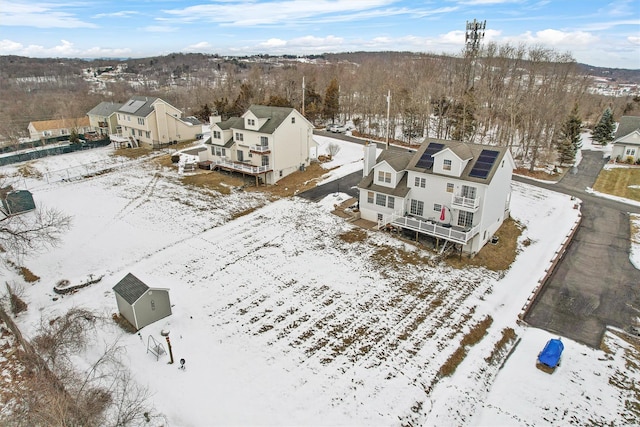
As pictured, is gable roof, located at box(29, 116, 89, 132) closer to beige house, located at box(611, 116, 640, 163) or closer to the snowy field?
the snowy field

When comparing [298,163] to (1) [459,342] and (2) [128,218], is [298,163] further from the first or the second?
(1) [459,342]

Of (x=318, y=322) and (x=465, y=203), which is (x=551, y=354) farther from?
(x=465, y=203)

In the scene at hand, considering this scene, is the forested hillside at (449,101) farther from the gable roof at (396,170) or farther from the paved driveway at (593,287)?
the gable roof at (396,170)

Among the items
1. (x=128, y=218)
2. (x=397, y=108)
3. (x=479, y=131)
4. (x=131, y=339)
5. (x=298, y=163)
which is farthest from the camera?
(x=397, y=108)

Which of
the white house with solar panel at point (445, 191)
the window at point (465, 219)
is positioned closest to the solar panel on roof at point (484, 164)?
the white house with solar panel at point (445, 191)

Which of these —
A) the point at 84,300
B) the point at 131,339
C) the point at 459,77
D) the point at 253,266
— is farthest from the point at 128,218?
the point at 459,77

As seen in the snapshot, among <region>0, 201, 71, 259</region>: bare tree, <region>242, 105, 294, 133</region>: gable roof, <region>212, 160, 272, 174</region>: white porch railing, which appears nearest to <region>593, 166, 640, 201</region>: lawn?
<region>242, 105, 294, 133</region>: gable roof
